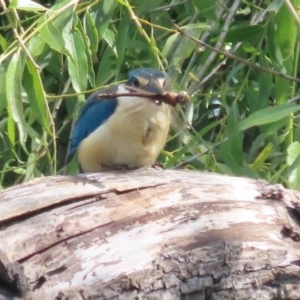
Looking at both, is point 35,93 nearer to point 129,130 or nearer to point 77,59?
point 77,59

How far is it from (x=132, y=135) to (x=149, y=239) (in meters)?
0.80

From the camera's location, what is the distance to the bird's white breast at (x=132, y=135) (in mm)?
3957

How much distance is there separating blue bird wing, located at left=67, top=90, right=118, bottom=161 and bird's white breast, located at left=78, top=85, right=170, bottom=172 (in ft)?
0.20

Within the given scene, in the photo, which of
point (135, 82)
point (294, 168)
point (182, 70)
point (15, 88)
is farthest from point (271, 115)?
point (182, 70)

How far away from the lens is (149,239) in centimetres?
321

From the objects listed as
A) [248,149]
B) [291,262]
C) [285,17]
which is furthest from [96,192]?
[248,149]

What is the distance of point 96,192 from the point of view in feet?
11.0

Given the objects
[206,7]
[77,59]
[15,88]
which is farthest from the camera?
[206,7]

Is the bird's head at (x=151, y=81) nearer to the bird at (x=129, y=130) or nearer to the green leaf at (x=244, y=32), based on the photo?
the bird at (x=129, y=130)

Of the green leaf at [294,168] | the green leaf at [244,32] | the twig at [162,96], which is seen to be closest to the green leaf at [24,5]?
the twig at [162,96]

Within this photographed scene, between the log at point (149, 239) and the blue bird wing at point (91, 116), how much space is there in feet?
2.04

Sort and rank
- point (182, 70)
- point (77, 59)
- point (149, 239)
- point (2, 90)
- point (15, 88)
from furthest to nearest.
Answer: point (182, 70) < point (77, 59) < point (2, 90) < point (15, 88) < point (149, 239)

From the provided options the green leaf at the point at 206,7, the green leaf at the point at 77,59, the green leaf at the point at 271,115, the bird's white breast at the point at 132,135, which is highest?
the green leaf at the point at 206,7

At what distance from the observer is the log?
3068 millimetres
